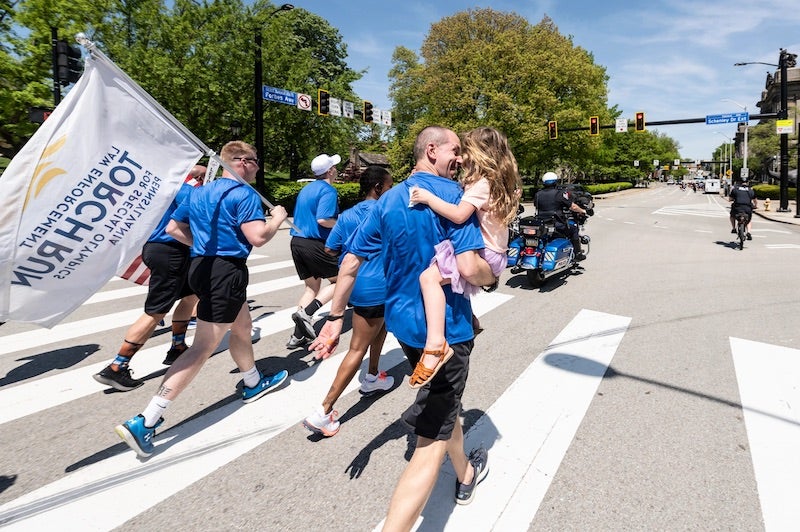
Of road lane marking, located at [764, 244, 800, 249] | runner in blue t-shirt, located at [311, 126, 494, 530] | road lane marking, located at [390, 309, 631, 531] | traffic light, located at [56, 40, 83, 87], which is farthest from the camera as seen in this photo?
road lane marking, located at [764, 244, 800, 249]

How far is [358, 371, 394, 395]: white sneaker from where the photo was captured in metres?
3.71

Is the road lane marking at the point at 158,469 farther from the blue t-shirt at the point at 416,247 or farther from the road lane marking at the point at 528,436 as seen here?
the blue t-shirt at the point at 416,247

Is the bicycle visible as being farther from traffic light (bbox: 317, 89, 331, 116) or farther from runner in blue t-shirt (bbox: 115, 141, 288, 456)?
traffic light (bbox: 317, 89, 331, 116)

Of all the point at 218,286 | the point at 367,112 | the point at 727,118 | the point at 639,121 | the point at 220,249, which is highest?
the point at 367,112

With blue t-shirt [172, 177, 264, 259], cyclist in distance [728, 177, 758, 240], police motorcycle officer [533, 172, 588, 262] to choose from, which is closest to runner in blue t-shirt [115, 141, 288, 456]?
blue t-shirt [172, 177, 264, 259]

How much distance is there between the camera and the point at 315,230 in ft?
15.6

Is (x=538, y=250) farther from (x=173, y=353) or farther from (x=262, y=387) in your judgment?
(x=173, y=353)

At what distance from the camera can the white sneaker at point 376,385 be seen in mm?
3711

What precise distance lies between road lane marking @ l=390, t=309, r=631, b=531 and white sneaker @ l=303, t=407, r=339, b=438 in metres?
0.79

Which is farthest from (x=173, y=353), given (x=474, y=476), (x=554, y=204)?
(x=554, y=204)

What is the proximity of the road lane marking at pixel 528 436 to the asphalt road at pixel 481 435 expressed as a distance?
1 centimetres

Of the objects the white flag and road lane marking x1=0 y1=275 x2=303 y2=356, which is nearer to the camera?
the white flag

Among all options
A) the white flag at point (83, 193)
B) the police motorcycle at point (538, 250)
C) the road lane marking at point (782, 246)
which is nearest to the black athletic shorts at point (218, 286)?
the white flag at point (83, 193)

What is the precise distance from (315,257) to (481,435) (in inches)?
99.5
